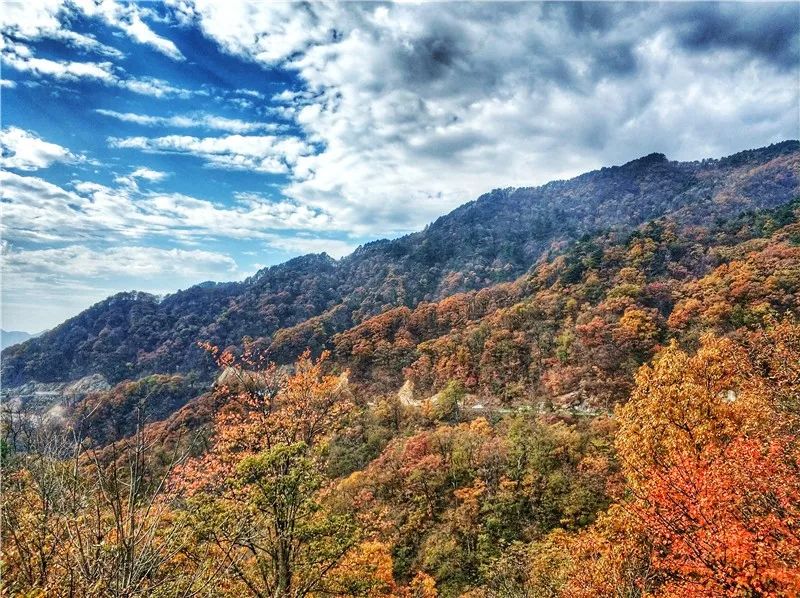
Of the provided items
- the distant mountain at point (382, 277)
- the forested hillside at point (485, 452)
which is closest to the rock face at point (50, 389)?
the distant mountain at point (382, 277)

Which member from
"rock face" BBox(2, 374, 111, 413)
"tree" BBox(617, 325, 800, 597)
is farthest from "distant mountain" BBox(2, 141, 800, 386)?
"tree" BBox(617, 325, 800, 597)

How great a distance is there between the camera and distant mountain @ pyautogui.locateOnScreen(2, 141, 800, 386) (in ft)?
384

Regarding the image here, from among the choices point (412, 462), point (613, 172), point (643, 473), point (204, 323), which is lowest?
point (412, 462)

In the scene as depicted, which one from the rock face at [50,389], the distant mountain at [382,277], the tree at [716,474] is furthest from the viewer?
the distant mountain at [382,277]

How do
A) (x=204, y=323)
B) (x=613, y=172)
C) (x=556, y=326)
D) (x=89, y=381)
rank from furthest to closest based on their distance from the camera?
(x=613, y=172) → (x=204, y=323) → (x=89, y=381) → (x=556, y=326)

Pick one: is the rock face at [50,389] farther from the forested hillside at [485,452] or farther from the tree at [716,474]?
the tree at [716,474]

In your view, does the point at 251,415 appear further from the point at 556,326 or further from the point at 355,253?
the point at 355,253

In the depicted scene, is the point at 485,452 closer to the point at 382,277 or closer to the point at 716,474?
the point at 716,474

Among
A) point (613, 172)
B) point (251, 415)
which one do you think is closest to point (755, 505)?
point (251, 415)

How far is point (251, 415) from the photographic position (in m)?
16.5

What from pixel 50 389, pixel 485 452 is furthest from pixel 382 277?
pixel 485 452

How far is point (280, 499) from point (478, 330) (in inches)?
1817

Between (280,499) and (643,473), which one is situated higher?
(280,499)

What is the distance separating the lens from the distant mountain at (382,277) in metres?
117
